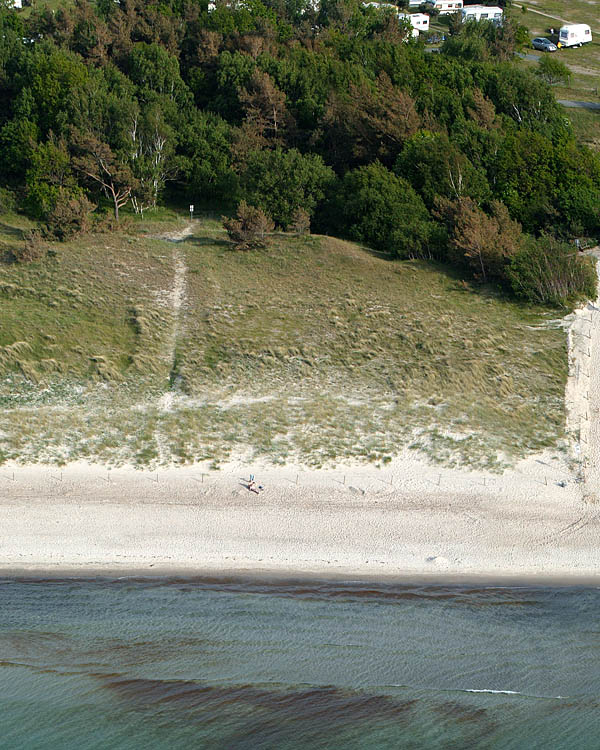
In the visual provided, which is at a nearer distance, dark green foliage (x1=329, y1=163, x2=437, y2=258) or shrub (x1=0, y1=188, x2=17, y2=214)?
dark green foliage (x1=329, y1=163, x2=437, y2=258)

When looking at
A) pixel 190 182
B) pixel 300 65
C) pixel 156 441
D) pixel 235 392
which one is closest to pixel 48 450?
pixel 156 441

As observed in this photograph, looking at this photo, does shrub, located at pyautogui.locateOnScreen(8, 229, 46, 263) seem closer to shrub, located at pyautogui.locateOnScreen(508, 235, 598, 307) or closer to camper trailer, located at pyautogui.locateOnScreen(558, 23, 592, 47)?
shrub, located at pyautogui.locateOnScreen(508, 235, 598, 307)

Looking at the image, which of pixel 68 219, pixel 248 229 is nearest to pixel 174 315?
pixel 248 229

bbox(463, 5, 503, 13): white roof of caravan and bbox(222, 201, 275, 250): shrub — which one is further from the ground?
bbox(463, 5, 503, 13): white roof of caravan

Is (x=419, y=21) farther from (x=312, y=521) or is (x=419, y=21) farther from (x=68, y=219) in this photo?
(x=312, y=521)

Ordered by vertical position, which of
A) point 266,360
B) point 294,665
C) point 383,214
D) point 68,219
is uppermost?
point 383,214

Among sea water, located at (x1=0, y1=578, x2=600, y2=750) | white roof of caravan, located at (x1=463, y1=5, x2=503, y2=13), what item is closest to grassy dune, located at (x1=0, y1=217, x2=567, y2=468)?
sea water, located at (x1=0, y1=578, x2=600, y2=750)
